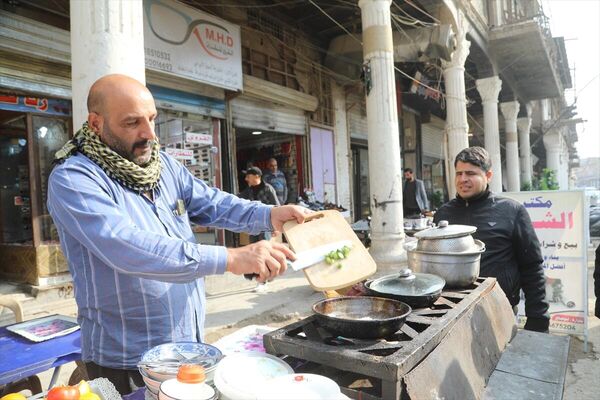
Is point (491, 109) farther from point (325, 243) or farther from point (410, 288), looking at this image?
point (325, 243)

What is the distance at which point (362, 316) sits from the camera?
179 centimetres

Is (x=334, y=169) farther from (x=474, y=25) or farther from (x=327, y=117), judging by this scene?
(x=474, y=25)

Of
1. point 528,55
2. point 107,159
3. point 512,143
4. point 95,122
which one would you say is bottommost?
point 107,159

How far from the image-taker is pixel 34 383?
2959 mm

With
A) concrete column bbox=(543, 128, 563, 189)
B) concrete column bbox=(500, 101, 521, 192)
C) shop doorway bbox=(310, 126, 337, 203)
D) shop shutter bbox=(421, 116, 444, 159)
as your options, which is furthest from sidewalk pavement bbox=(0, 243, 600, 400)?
concrete column bbox=(543, 128, 563, 189)

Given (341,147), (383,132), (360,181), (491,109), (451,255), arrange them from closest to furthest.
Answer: (451,255) < (383,132) < (341,147) < (360,181) < (491,109)

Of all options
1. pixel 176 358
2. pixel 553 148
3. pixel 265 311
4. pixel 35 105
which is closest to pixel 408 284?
pixel 176 358

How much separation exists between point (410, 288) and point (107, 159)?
150 cm

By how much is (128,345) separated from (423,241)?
160 cm

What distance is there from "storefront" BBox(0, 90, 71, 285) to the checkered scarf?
476 centimetres

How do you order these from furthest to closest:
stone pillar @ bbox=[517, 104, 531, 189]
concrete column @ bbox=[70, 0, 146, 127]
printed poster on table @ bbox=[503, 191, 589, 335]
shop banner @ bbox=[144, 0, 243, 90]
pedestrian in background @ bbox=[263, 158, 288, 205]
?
stone pillar @ bbox=[517, 104, 531, 189] → pedestrian in background @ bbox=[263, 158, 288, 205] → shop banner @ bbox=[144, 0, 243, 90] → printed poster on table @ bbox=[503, 191, 589, 335] → concrete column @ bbox=[70, 0, 146, 127]

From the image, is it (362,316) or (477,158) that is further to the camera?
(477,158)

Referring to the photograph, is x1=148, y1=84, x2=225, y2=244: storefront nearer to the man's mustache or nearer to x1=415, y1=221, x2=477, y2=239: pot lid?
x1=415, y1=221, x2=477, y2=239: pot lid

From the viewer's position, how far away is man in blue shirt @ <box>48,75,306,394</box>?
1392 millimetres
